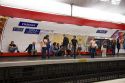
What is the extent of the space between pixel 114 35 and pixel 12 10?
1202 centimetres

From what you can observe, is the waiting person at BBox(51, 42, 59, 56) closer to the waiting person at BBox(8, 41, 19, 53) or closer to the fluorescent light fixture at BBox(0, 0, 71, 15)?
the fluorescent light fixture at BBox(0, 0, 71, 15)

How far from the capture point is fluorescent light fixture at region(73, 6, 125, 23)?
16984mm

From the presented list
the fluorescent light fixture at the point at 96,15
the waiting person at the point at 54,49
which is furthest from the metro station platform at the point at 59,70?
the waiting person at the point at 54,49

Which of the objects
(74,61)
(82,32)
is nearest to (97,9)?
(82,32)

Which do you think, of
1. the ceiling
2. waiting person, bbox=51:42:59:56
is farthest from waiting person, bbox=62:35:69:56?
the ceiling

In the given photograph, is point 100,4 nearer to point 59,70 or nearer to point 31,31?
point 31,31

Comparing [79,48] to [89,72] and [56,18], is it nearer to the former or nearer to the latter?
[56,18]

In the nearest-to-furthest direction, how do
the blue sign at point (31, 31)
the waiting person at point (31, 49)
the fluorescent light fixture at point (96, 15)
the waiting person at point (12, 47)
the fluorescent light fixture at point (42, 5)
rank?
the fluorescent light fixture at point (42, 5), the waiting person at point (12, 47), the blue sign at point (31, 31), the waiting person at point (31, 49), the fluorescent light fixture at point (96, 15)

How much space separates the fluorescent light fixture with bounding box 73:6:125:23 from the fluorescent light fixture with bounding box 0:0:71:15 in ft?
2.94

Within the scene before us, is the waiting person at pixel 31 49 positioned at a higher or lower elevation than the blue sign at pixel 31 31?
lower

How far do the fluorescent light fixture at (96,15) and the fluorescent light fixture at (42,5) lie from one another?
2.94 ft

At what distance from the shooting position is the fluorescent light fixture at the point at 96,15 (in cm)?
1698

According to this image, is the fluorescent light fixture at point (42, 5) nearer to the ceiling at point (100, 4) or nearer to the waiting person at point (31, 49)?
the ceiling at point (100, 4)

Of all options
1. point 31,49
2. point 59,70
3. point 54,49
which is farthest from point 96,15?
point 59,70
